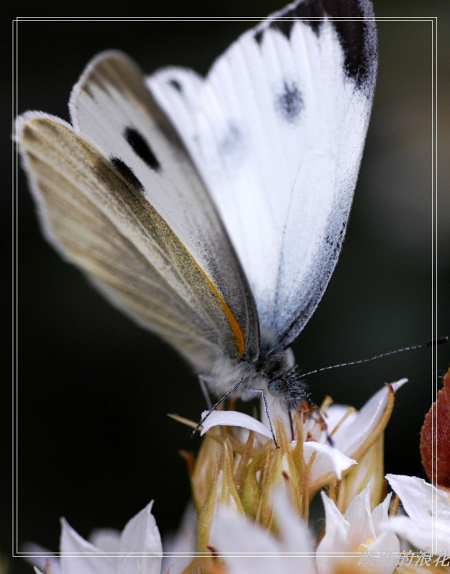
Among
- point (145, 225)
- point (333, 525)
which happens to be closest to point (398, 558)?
point (333, 525)

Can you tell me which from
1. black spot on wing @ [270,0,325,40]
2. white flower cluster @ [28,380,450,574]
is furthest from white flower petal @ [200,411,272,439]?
black spot on wing @ [270,0,325,40]

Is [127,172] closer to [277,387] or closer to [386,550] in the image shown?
[277,387]

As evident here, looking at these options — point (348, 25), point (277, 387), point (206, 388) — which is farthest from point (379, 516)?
point (348, 25)

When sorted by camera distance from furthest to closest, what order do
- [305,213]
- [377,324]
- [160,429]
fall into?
[160,429] → [377,324] → [305,213]

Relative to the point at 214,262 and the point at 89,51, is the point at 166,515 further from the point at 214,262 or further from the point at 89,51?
the point at 89,51

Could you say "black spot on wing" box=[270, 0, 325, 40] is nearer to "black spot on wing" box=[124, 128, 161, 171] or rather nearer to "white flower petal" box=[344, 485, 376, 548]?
"black spot on wing" box=[124, 128, 161, 171]

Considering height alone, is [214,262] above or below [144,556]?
above

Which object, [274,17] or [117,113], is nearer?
[117,113]
